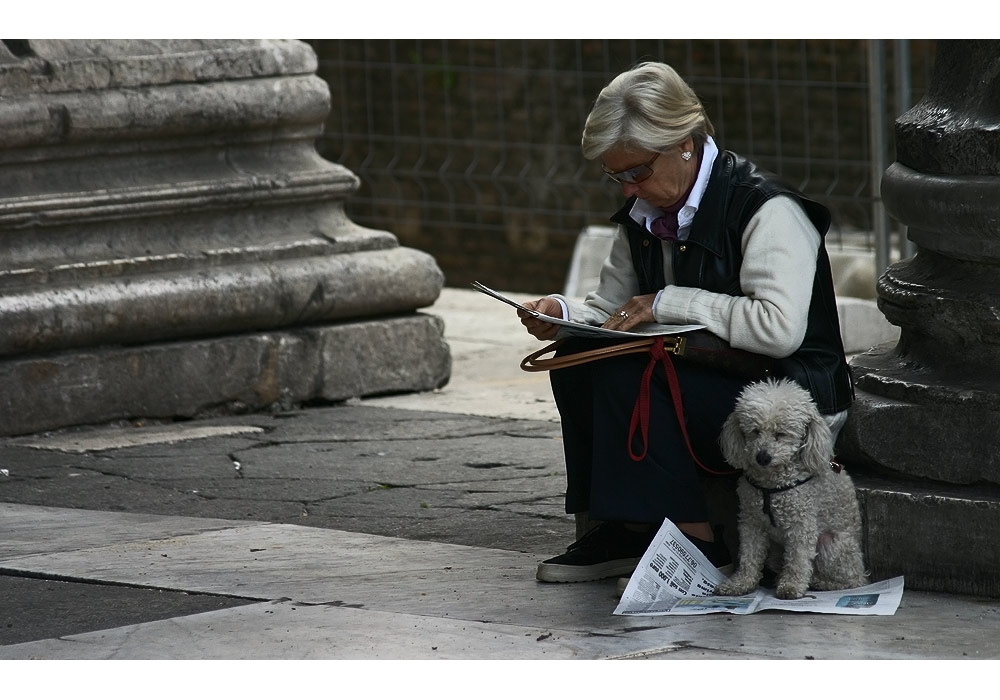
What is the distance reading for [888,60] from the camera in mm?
9500

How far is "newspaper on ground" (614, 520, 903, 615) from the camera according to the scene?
332 cm

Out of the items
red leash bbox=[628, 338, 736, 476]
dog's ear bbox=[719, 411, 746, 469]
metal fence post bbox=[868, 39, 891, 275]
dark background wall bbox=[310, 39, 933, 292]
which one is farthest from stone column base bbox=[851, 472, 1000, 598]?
dark background wall bbox=[310, 39, 933, 292]

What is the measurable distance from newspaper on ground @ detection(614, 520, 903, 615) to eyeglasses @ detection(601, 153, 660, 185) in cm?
71

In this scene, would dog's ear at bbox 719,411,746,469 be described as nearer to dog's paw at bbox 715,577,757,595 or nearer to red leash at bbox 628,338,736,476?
red leash at bbox 628,338,736,476

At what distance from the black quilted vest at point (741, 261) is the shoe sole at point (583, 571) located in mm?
555

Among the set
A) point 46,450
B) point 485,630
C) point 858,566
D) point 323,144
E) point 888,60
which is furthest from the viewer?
point 323,144

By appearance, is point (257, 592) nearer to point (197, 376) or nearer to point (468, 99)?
point (197, 376)

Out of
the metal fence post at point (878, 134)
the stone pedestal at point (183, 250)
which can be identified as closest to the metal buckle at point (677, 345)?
the stone pedestal at point (183, 250)

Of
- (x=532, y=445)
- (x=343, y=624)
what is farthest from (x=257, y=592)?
(x=532, y=445)

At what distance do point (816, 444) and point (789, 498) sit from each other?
0.41ft

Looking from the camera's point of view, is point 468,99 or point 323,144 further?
point 468,99

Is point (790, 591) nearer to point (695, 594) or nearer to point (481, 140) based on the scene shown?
point (695, 594)

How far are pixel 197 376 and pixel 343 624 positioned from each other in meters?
2.51

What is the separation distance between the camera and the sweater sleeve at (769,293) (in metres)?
3.41
